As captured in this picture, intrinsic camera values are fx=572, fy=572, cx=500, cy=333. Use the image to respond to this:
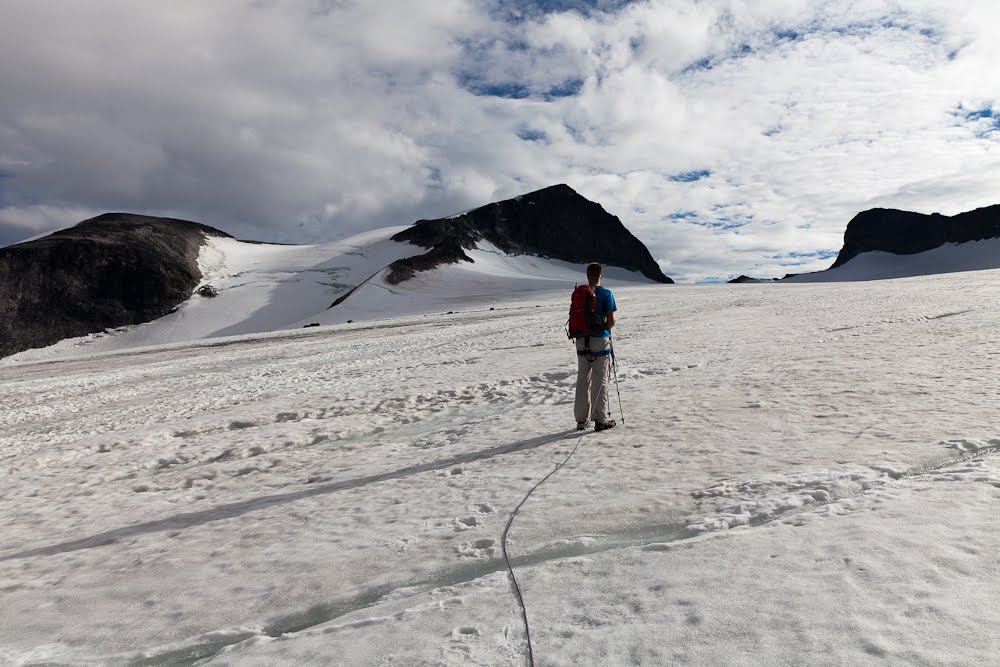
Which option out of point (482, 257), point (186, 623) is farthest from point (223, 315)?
point (186, 623)

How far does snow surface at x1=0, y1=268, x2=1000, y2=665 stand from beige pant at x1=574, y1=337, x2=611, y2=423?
0.43 meters

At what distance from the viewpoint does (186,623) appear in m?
3.89

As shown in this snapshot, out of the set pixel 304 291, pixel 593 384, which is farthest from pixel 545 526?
pixel 304 291

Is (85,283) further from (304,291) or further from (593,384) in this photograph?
(593,384)

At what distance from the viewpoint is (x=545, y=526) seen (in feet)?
15.4

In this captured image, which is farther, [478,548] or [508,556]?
[478,548]

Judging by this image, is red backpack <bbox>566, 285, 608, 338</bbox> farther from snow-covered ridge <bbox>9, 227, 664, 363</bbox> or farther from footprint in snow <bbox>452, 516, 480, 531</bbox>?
snow-covered ridge <bbox>9, 227, 664, 363</bbox>

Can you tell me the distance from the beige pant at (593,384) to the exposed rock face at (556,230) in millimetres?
104936

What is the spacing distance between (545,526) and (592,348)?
356 cm

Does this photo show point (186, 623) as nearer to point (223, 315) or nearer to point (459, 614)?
point (459, 614)

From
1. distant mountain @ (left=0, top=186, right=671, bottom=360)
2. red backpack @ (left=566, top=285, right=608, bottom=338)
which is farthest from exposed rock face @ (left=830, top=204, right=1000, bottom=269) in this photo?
red backpack @ (left=566, top=285, right=608, bottom=338)

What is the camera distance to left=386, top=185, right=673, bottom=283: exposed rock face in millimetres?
127938

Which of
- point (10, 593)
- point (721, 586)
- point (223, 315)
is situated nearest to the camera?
point (721, 586)

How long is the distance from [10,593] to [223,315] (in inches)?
3065
